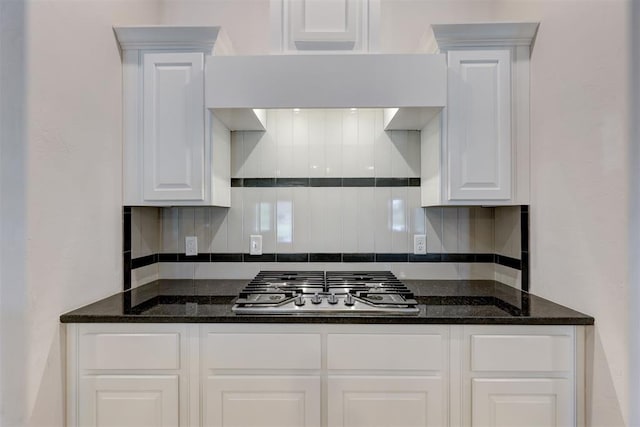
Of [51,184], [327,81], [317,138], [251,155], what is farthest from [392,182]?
[51,184]

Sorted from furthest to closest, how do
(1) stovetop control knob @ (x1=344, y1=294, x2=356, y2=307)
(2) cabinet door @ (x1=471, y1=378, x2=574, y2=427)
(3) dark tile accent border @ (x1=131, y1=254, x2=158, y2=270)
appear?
(3) dark tile accent border @ (x1=131, y1=254, x2=158, y2=270)
(1) stovetop control knob @ (x1=344, y1=294, x2=356, y2=307)
(2) cabinet door @ (x1=471, y1=378, x2=574, y2=427)

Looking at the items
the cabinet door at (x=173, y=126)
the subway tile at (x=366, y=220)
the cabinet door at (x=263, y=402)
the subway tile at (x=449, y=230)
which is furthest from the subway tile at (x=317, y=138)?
the cabinet door at (x=263, y=402)

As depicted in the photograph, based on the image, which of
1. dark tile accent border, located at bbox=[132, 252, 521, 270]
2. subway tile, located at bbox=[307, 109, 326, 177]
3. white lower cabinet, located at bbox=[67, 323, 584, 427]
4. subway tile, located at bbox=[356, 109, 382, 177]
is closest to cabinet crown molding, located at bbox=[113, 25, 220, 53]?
subway tile, located at bbox=[307, 109, 326, 177]

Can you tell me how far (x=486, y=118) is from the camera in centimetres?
172

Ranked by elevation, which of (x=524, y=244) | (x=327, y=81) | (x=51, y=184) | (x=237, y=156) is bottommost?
(x=524, y=244)

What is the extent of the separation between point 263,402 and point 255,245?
3.05 feet

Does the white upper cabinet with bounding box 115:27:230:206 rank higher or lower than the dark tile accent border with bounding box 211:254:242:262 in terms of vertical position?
higher

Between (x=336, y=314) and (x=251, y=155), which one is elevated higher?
(x=251, y=155)

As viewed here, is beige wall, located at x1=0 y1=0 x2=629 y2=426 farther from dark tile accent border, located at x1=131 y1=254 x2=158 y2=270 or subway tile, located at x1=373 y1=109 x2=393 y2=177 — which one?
subway tile, located at x1=373 y1=109 x2=393 y2=177

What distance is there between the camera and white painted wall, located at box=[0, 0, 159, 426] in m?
1.22

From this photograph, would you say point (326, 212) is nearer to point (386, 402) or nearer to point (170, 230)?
point (170, 230)

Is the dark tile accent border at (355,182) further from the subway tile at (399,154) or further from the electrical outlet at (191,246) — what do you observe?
the electrical outlet at (191,246)

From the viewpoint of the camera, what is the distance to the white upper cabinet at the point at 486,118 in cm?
171

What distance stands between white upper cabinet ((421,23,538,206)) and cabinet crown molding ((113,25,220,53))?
1.06 meters
